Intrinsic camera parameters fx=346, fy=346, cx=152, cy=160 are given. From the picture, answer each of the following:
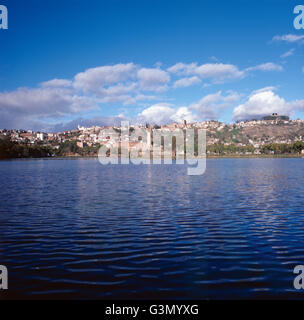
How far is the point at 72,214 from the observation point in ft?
89.4

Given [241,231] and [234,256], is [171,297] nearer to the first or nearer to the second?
[234,256]

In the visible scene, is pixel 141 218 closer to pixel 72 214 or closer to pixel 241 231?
pixel 72 214

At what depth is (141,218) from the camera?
2552cm

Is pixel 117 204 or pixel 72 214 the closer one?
pixel 72 214

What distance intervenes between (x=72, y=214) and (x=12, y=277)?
539 inches

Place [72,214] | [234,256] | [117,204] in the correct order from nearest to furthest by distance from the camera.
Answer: [234,256] → [72,214] → [117,204]
